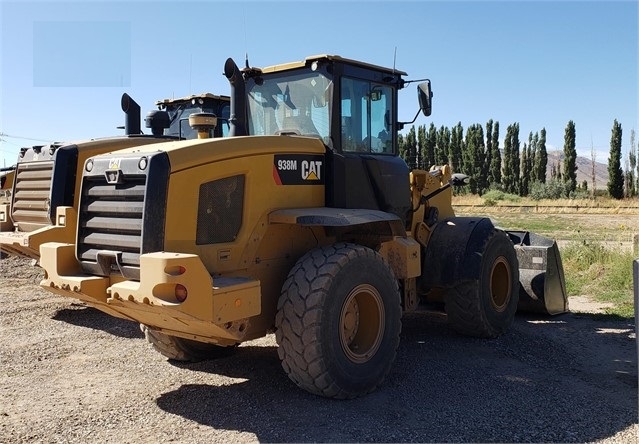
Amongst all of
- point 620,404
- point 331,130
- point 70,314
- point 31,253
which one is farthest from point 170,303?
point 70,314

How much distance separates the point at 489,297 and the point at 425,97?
2.31 meters

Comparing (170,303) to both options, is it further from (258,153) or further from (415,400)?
(415,400)

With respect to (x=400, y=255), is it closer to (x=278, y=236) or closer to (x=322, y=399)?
(x=278, y=236)

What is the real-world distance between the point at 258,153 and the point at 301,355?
162 cm

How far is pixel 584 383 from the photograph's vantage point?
18.0ft

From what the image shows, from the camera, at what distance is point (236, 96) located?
18.6 ft

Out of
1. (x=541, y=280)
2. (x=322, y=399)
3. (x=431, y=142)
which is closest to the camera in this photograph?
(x=322, y=399)

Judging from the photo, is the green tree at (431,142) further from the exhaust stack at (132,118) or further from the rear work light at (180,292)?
the rear work light at (180,292)

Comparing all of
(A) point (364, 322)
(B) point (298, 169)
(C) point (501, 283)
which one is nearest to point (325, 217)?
(B) point (298, 169)

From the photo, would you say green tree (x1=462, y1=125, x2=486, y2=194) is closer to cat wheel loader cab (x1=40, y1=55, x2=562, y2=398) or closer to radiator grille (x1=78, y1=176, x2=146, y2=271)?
cat wheel loader cab (x1=40, y1=55, x2=562, y2=398)

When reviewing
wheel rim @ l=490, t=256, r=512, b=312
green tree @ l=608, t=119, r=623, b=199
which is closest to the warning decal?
wheel rim @ l=490, t=256, r=512, b=312

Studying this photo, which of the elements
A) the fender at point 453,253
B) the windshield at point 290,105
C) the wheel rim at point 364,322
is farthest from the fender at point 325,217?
the fender at point 453,253

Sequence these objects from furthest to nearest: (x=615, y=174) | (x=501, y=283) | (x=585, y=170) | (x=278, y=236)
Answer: (x=585, y=170) < (x=615, y=174) < (x=501, y=283) < (x=278, y=236)

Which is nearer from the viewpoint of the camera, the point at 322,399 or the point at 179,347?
the point at 322,399
